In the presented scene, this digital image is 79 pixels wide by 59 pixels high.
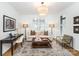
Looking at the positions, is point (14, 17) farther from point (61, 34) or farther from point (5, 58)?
point (5, 58)

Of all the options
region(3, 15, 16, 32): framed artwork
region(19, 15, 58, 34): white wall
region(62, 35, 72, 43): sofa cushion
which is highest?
region(19, 15, 58, 34): white wall

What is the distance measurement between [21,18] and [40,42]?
1376mm

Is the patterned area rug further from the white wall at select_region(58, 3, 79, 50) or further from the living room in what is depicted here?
the white wall at select_region(58, 3, 79, 50)

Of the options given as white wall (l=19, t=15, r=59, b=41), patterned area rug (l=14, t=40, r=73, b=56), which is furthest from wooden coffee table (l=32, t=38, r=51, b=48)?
white wall (l=19, t=15, r=59, b=41)

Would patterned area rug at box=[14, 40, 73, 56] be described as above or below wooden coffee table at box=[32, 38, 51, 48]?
below

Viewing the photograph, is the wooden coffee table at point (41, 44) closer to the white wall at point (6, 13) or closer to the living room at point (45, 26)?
the living room at point (45, 26)

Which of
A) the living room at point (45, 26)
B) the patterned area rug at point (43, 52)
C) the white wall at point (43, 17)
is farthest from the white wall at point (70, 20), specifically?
the patterned area rug at point (43, 52)

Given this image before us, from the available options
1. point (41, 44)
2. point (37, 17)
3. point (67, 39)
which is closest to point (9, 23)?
point (37, 17)

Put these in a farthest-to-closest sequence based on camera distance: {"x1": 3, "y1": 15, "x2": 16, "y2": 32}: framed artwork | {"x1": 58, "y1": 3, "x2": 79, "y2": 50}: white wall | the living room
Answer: the living room
{"x1": 58, "y1": 3, "x2": 79, "y2": 50}: white wall
{"x1": 3, "y1": 15, "x2": 16, "y2": 32}: framed artwork

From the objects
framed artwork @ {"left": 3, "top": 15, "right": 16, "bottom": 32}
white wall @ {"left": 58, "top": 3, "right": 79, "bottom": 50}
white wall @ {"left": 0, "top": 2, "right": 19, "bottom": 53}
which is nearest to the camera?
white wall @ {"left": 0, "top": 2, "right": 19, "bottom": 53}

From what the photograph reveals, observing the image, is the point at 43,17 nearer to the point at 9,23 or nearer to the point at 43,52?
the point at 9,23

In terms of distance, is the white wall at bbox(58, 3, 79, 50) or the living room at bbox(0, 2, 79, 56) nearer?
the white wall at bbox(58, 3, 79, 50)

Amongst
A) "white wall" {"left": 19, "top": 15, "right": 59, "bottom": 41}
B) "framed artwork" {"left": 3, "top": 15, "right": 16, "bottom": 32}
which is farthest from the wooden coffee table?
"framed artwork" {"left": 3, "top": 15, "right": 16, "bottom": 32}

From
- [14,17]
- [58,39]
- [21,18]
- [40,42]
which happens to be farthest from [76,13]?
[14,17]
